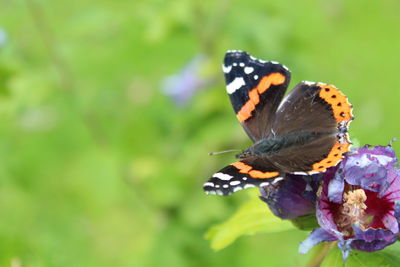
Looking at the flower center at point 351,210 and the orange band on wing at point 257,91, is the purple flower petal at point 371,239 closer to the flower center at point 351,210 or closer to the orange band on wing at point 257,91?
the flower center at point 351,210

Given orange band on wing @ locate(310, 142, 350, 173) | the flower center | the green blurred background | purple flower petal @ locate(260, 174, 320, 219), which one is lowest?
the flower center

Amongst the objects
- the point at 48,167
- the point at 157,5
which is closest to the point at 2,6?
the point at 48,167

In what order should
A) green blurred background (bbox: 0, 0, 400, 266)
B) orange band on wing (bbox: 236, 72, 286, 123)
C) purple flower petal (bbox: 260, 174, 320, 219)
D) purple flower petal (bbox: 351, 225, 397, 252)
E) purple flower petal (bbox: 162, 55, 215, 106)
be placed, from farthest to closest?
1. purple flower petal (bbox: 162, 55, 215, 106)
2. green blurred background (bbox: 0, 0, 400, 266)
3. orange band on wing (bbox: 236, 72, 286, 123)
4. purple flower petal (bbox: 260, 174, 320, 219)
5. purple flower petal (bbox: 351, 225, 397, 252)

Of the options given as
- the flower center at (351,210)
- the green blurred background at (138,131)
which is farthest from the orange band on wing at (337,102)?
the green blurred background at (138,131)

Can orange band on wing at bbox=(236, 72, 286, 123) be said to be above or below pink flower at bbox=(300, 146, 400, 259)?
above

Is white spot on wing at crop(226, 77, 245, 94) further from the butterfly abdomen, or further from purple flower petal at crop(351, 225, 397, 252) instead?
purple flower petal at crop(351, 225, 397, 252)

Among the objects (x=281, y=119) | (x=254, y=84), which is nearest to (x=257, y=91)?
(x=254, y=84)

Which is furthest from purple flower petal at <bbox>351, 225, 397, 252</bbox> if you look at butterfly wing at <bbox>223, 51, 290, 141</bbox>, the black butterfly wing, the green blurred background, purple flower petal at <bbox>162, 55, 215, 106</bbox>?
purple flower petal at <bbox>162, 55, 215, 106</bbox>

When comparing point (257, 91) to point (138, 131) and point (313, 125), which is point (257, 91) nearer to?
point (313, 125)
